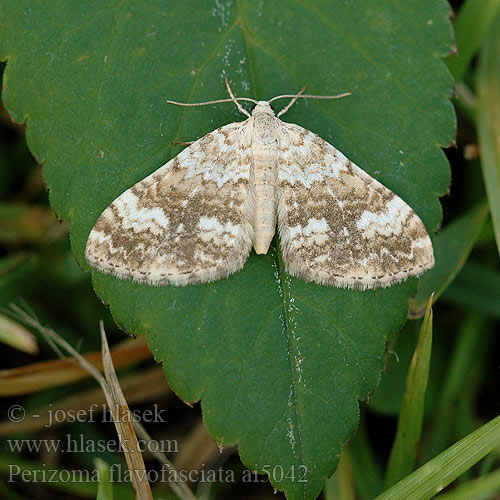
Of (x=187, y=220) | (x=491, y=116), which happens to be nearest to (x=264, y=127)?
(x=187, y=220)

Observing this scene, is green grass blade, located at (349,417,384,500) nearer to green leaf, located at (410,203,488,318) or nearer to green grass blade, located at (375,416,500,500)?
green grass blade, located at (375,416,500,500)

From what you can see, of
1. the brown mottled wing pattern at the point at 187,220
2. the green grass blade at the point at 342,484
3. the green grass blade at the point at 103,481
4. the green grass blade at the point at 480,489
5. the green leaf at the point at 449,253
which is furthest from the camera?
the green leaf at the point at 449,253

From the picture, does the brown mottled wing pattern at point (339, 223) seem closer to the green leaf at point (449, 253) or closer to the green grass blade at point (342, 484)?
the green leaf at point (449, 253)

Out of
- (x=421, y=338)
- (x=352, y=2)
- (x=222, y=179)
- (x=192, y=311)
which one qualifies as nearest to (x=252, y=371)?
(x=192, y=311)

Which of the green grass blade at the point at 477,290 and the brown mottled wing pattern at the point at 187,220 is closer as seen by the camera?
the brown mottled wing pattern at the point at 187,220

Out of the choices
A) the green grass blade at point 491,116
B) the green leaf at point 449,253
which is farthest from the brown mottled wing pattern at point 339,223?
the green grass blade at point 491,116

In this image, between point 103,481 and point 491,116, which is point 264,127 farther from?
point 103,481
